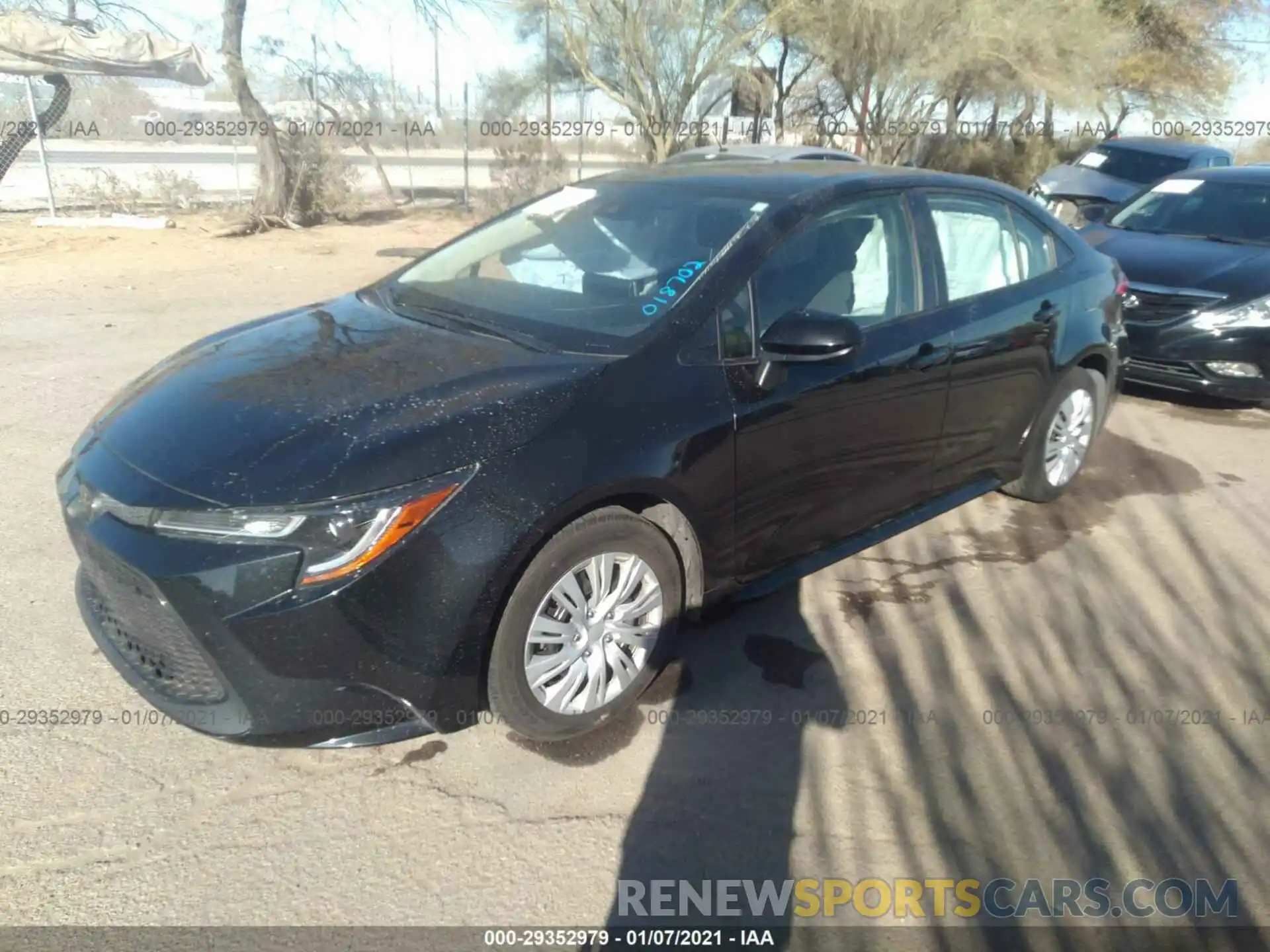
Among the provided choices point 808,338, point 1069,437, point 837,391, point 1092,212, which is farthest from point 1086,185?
point 808,338

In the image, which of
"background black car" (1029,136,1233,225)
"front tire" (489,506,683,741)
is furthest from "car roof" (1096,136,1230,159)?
"front tire" (489,506,683,741)

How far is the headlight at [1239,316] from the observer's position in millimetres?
6008

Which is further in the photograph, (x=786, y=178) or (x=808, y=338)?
(x=786, y=178)

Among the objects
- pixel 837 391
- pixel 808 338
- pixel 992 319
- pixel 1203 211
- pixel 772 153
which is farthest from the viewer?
pixel 772 153

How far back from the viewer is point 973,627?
3701 mm

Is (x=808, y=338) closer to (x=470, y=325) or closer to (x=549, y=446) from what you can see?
(x=549, y=446)

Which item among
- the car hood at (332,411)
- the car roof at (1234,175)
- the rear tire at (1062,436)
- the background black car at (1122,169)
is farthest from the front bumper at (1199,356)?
the background black car at (1122,169)

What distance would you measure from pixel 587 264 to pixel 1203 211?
629cm

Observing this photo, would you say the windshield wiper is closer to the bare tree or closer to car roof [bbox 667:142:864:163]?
car roof [bbox 667:142:864:163]

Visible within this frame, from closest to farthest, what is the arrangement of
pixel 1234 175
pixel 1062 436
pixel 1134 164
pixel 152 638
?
pixel 152 638
pixel 1062 436
pixel 1234 175
pixel 1134 164

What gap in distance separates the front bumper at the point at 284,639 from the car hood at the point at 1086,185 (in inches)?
480

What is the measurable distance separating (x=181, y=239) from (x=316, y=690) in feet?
39.4

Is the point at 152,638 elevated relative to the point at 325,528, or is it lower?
lower

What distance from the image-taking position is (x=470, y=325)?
325 cm
